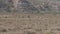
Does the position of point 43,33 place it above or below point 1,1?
below

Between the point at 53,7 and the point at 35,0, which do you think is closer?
the point at 53,7

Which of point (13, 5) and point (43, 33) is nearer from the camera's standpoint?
point (43, 33)

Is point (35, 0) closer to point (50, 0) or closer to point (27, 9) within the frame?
point (50, 0)

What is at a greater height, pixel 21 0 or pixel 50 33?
pixel 21 0

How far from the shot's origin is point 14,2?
122ft

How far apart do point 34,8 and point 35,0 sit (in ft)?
21.9

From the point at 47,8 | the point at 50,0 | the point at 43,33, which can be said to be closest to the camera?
the point at 43,33

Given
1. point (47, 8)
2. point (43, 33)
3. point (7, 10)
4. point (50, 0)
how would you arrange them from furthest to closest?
point (50, 0) < point (47, 8) < point (7, 10) < point (43, 33)

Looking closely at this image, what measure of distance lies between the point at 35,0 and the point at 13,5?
26.8ft

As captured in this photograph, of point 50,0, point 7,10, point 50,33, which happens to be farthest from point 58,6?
point 50,33

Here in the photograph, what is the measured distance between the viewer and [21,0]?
40.4 meters

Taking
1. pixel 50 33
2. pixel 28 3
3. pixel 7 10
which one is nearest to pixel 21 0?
pixel 28 3

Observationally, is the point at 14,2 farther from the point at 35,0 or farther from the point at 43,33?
the point at 43,33

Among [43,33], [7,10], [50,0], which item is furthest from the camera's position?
[50,0]
